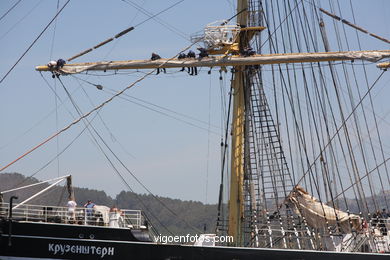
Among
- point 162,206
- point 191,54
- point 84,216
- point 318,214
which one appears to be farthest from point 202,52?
point 162,206

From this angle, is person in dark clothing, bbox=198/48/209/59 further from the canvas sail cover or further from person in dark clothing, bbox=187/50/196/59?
the canvas sail cover

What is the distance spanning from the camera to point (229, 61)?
136 ft

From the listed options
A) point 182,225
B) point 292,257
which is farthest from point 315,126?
point 182,225

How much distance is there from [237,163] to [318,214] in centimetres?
479

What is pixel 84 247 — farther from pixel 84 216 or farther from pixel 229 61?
pixel 229 61

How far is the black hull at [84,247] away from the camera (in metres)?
32.0

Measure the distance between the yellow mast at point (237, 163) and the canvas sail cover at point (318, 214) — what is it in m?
2.94

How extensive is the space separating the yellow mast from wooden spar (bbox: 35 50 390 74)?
1.21 meters

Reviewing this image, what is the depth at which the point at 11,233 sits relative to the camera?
32.0m

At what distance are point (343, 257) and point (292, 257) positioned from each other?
100 inches

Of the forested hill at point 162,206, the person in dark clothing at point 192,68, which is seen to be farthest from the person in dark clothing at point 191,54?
the forested hill at point 162,206

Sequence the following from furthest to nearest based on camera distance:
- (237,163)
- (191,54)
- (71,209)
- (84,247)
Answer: (191,54) < (237,163) < (71,209) < (84,247)

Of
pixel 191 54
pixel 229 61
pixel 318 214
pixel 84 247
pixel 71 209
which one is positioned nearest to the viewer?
pixel 84 247

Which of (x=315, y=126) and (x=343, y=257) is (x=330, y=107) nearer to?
(x=315, y=126)
